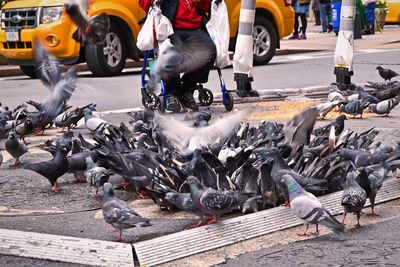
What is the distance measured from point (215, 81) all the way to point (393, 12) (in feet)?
61.5

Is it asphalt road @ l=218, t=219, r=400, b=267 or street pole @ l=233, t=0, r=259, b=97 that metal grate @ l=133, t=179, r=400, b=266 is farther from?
street pole @ l=233, t=0, r=259, b=97

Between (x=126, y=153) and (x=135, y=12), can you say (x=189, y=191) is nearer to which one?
(x=126, y=153)

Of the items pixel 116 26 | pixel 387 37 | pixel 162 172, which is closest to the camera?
pixel 162 172

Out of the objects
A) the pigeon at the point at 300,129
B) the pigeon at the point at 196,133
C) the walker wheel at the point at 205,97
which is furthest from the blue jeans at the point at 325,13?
the pigeon at the point at 300,129

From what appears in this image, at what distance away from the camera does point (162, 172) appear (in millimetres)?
6684

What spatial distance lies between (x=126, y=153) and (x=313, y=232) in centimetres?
190

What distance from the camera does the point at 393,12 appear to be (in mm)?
33188

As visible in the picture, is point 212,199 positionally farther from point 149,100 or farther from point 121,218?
point 149,100

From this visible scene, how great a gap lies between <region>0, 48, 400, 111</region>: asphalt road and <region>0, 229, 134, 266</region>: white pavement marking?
693 centimetres

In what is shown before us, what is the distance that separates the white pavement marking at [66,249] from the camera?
17.2 ft

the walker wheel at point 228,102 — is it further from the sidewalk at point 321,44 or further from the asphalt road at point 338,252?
the sidewalk at point 321,44

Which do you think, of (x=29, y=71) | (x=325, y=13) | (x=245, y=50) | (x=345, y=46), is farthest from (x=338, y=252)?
(x=325, y=13)

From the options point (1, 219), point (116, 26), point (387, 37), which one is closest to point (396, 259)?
point (1, 219)

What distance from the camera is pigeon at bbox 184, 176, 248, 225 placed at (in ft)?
19.1
